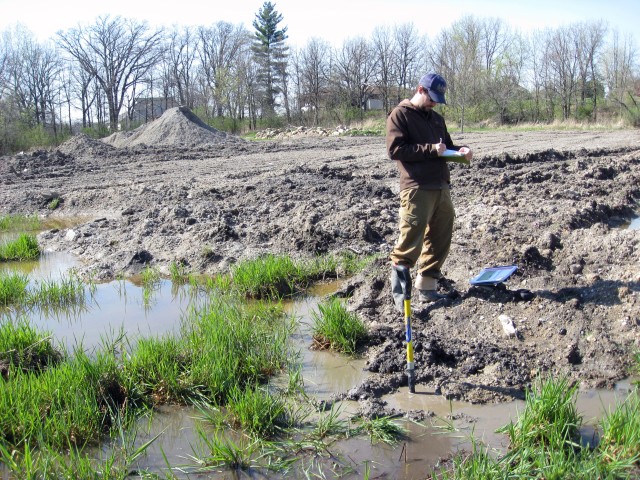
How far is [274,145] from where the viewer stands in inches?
1031

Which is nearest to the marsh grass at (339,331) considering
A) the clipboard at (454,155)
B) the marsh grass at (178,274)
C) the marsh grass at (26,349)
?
the clipboard at (454,155)

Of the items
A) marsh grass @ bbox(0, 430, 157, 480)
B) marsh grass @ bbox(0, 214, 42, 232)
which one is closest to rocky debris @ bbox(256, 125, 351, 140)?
marsh grass @ bbox(0, 214, 42, 232)

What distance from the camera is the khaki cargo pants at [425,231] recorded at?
557cm

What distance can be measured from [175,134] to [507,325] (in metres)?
25.4

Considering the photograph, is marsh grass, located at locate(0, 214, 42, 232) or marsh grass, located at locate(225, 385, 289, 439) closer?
marsh grass, located at locate(225, 385, 289, 439)

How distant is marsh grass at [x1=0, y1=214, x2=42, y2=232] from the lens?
11.9 metres

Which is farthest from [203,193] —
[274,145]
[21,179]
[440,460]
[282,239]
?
[274,145]

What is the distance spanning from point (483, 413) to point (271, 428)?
4.78 ft

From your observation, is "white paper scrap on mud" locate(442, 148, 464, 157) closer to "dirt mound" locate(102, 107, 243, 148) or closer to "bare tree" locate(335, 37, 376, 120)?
"dirt mound" locate(102, 107, 243, 148)

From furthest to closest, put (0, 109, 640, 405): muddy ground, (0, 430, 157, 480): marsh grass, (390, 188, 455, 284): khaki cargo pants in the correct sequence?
(390, 188, 455, 284): khaki cargo pants < (0, 109, 640, 405): muddy ground < (0, 430, 157, 480): marsh grass

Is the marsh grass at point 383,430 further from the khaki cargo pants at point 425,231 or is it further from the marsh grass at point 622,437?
the khaki cargo pants at point 425,231

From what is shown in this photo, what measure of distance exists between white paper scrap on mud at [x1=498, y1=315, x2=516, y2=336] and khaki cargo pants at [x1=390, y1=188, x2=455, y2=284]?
0.81m

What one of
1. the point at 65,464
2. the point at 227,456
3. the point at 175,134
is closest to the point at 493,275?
the point at 227,456

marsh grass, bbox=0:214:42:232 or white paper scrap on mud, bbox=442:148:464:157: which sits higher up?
white paper scrap on mud, bbox=442:148:464:157
